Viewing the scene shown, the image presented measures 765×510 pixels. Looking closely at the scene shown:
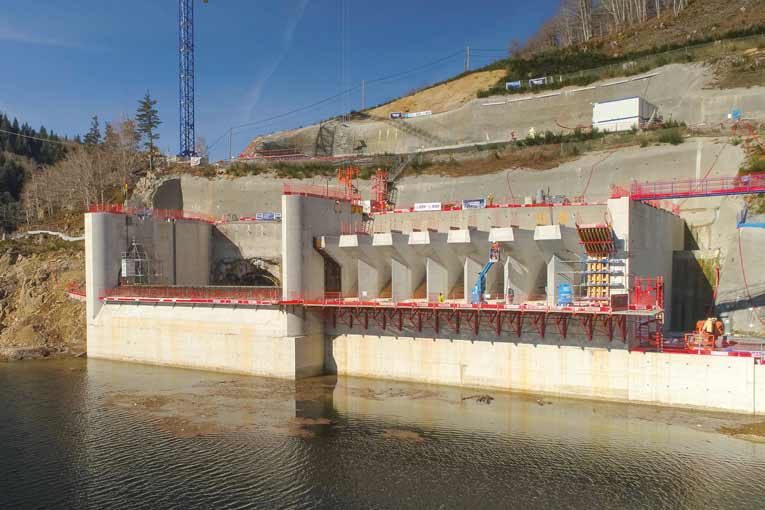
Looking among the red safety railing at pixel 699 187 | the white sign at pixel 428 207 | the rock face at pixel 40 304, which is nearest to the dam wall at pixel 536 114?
the red safety railing at pixel 699 187

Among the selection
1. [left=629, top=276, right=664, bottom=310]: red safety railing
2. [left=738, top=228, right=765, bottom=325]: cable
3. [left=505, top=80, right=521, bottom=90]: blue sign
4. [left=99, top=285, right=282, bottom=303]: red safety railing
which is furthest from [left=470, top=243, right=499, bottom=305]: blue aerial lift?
[left=505, top=80, right=521, bottom=90]: blue sign

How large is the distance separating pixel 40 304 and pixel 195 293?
779 inches

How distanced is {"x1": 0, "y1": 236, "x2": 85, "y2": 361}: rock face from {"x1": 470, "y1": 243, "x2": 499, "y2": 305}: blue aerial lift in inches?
1282

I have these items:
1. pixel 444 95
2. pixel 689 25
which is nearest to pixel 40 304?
pixel 444 95

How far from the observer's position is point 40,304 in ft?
170

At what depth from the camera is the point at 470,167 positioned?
57469 millimetres

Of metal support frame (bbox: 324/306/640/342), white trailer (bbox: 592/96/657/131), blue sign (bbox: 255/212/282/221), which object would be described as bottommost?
metal support frame (bbox: 324/306/640/342)

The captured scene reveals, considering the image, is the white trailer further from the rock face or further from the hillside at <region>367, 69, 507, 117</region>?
the rock face

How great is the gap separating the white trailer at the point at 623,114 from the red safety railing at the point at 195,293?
35.3 m

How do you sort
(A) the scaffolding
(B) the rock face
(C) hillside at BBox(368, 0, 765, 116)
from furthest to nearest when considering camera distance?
(C) hillside at BBox(368, 0, 765, 116) < (B) the rock face < (A) the scaffolding

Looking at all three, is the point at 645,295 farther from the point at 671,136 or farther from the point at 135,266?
the point at 135,266

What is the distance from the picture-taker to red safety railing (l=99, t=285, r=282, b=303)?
3828 centimetres

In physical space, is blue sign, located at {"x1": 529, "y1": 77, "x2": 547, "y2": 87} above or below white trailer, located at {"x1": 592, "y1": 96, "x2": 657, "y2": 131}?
above

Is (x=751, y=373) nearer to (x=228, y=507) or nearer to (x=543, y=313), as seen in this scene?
(x=543, y=313)
